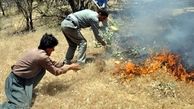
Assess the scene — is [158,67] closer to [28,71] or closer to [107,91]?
[107,91]

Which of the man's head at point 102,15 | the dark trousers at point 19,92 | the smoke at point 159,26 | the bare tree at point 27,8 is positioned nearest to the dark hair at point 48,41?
the dark trousers at point 19,92

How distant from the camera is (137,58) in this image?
9.42m

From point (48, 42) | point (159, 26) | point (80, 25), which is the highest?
point (48, 42)

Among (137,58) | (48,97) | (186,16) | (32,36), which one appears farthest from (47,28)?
(48,97)

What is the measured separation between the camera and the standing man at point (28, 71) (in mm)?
7445

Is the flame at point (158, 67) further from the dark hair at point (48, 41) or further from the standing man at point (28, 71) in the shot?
the dark hair at point (48, 41)

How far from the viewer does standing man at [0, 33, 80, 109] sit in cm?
745

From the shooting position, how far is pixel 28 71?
759 centimetres

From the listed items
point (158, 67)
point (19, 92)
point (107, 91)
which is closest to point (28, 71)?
point (19, 92)

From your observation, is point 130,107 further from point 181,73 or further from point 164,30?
point 164,30

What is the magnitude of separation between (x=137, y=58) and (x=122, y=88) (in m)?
1.44

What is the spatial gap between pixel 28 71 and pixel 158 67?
2.69 meters

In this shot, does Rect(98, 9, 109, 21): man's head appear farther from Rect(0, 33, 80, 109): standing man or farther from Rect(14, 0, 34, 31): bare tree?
Rect(14, 0, 34, 31): bare tree

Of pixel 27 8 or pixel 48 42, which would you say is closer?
pixel 48 42
